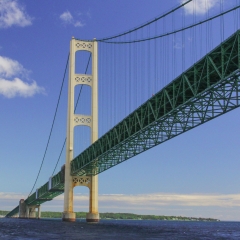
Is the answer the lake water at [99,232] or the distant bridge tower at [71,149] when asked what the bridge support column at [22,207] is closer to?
the distant bridge tower at [71,149]

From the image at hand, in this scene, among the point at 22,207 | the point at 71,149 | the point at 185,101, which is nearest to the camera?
the point at 185,101

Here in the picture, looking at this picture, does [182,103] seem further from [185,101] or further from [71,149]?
[71,149]

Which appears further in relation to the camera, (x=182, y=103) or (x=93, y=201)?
(x=93, y=201)

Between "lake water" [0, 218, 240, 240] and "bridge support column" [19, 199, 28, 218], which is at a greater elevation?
"bridge support column" [19, 199, 28, 218]

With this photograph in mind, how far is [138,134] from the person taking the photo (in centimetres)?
4972

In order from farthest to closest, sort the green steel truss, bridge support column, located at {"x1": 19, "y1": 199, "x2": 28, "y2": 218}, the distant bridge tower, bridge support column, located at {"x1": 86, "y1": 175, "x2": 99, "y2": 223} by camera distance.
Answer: bridge support column, located at {"x1": 19, "y1": 199, "x2": 28, "y2": 218}, bridge support column, located at {"x1": 86, "y1": 175, "x2": 99, "y2": 223}, the distant bridge tower, the green steel truss

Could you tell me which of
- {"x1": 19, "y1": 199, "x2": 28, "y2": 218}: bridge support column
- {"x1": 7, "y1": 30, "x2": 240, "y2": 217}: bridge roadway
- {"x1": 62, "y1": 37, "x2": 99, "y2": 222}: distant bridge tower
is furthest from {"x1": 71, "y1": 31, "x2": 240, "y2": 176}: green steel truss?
{"x1": 19, "y1": 199, "x2": 28, "y2": 218}: bridge support column

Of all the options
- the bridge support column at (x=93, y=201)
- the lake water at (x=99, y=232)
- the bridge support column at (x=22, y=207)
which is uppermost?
the bridge support column at (x=22, y=207)

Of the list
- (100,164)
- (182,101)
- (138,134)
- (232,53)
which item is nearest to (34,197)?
(100,164)

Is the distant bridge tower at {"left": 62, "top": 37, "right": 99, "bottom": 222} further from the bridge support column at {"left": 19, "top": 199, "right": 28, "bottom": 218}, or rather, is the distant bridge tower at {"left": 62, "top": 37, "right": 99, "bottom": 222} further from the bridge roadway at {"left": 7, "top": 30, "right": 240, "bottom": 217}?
the bridge support column at {"left": 19, "top": 199, "right": 28, "bottom": 218}

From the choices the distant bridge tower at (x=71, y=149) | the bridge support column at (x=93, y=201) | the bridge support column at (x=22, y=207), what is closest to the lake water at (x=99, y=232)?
the bridge support column at (x=93, y=201)

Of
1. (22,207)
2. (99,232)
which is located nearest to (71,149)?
(99,232)

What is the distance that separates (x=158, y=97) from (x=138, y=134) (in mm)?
7103

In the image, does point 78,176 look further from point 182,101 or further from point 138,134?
point 182,101
